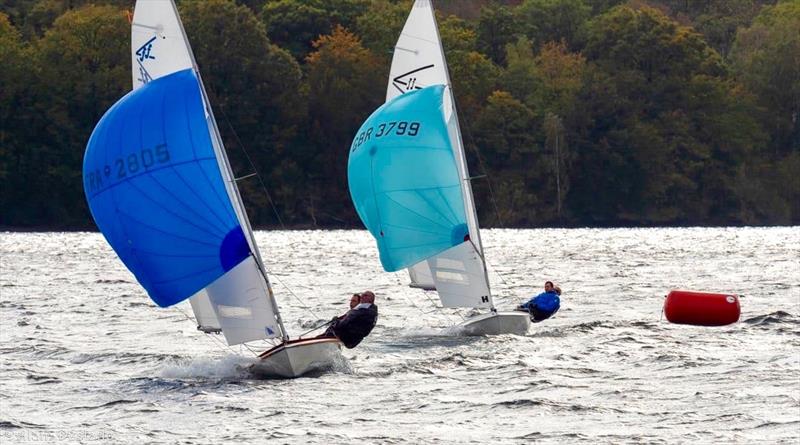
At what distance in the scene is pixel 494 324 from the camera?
24172 mm

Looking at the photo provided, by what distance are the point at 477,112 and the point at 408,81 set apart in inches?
2315

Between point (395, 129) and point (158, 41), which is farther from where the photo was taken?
point (395, 129)

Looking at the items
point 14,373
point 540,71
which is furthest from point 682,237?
point 14,373

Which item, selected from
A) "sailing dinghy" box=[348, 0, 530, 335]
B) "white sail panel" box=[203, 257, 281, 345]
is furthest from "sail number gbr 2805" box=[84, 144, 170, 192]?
"sailing dinghy" box=[348, 0, 530, 335]

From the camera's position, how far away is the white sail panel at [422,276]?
1032 inches

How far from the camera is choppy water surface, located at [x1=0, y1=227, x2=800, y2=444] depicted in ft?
54.0

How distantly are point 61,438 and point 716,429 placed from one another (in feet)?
22.7

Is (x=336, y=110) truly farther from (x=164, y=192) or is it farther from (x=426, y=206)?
(x=164, y=192)

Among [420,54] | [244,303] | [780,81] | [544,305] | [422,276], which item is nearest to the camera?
[244,303]

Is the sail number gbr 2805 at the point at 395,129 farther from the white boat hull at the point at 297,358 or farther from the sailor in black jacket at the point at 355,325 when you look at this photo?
the white boat hull at the point at 297,358

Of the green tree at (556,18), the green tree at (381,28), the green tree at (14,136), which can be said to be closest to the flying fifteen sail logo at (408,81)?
the green tree at (14,136)

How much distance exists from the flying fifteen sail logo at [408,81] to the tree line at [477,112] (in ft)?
170

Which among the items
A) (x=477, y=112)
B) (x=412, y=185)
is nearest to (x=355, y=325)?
(x=412, y=185)

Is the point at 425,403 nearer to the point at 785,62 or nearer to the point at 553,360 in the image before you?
the point at 553,360
